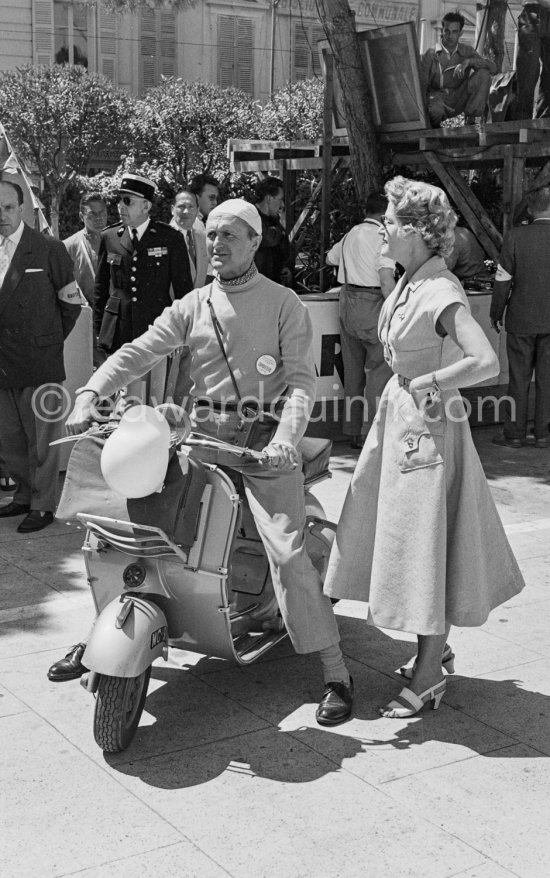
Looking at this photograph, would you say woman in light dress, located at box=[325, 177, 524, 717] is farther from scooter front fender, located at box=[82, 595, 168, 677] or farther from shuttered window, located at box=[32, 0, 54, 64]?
shuttered window, located at box=[32, 0, 54, 64]

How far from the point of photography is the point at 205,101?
3070 centimetres

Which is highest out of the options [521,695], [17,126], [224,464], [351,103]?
[17,126]

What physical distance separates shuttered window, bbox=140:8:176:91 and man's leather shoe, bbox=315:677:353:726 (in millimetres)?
39161

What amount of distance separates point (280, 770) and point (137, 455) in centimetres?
113

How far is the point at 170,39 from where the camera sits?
4181 cm

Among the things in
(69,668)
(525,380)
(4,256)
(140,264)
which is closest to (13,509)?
(4,256)

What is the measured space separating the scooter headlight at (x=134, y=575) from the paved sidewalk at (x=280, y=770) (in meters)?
0.53

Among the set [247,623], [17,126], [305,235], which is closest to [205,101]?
[17,126]

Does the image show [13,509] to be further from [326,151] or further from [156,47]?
[156,47]

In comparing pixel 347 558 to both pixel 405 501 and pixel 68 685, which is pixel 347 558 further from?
pixel 68 685

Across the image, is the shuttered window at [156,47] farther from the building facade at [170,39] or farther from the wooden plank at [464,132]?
the wooden plank at [464,132]

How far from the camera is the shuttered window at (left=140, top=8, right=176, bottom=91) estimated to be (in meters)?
41.2

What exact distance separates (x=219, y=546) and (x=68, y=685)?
93cm

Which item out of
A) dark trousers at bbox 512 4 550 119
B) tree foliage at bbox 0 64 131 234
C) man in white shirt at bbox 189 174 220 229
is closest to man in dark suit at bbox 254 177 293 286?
man in white shirt at bbox 189 174 220 229
